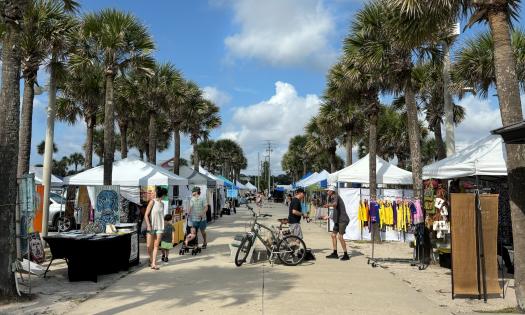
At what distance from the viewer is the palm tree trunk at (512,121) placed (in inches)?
268

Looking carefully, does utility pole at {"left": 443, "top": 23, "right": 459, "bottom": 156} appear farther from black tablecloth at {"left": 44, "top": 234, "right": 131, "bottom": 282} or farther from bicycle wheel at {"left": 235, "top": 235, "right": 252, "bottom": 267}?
black tablecloth at {"left": 44, "top": 234, "right": 131, "bottom": 282}

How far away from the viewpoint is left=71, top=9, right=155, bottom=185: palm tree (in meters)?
15.3

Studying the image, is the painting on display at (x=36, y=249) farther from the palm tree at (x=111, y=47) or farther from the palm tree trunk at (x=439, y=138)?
the palm tree trunk at (x=439, y=138)

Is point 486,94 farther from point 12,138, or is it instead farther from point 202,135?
point 202,135

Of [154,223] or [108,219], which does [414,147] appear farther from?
[108,219]

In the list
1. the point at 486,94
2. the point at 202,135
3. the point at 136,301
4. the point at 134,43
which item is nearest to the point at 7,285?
the point at 136,301

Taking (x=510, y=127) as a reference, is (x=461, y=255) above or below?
below

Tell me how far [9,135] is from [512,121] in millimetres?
7399

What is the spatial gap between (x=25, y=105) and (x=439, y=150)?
1574 cm

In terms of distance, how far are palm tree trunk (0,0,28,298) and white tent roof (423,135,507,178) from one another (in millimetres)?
8189

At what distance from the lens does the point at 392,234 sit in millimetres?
17734

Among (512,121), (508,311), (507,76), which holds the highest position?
(507,76)

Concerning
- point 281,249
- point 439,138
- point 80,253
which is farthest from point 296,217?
point 439,138

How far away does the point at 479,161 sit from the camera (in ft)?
32.0
